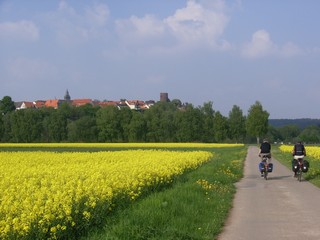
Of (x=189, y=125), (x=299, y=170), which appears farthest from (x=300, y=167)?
(x=189, y=125)

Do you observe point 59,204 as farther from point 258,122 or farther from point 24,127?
point 258,122

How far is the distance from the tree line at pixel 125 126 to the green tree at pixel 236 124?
5.19ft

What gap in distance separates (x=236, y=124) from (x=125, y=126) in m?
27.8

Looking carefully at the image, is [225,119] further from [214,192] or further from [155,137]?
[214,192]

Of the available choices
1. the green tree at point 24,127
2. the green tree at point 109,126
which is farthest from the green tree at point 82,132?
the green tree at point 24,127

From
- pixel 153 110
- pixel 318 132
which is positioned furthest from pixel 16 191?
pixel 318 132

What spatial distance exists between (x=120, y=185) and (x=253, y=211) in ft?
10.2

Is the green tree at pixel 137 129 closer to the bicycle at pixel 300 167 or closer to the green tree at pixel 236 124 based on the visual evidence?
the green tree at pixel 236 124

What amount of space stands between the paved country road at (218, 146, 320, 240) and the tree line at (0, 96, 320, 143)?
84.2m

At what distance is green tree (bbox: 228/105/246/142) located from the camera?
111 m

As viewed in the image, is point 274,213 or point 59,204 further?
point 274,213

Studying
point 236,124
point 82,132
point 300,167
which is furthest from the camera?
point 236,124

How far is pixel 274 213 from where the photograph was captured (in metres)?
10.7

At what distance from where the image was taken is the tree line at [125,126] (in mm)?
99125
